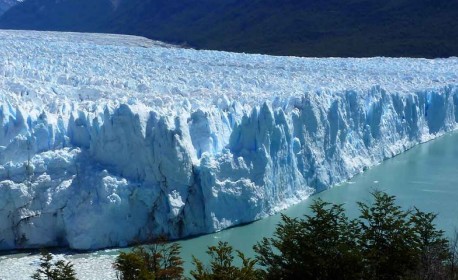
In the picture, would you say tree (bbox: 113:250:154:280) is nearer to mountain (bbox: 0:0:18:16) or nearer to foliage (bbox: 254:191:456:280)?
foliage (bbox: 254:191:456:280)

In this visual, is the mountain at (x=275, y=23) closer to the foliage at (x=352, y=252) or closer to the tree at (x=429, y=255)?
the tree at (x=429, y=255)

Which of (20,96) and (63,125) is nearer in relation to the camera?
(63,125)

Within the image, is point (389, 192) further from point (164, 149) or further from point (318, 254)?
point (318, 254)

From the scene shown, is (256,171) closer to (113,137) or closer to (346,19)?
(113,137)

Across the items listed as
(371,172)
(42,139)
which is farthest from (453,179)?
(42,139)

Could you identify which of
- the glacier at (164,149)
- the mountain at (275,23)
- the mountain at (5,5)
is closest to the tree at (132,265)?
the glacier at (164,149)

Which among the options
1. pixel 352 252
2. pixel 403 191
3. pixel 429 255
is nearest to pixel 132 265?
pixel 352 252

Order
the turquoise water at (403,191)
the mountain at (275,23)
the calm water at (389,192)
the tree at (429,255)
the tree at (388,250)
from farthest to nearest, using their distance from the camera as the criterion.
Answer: the mountain at (275,23), the turquoise water at (403,191), the calm water at (389,192), the tree at (388,250), the tree at (429,255)
